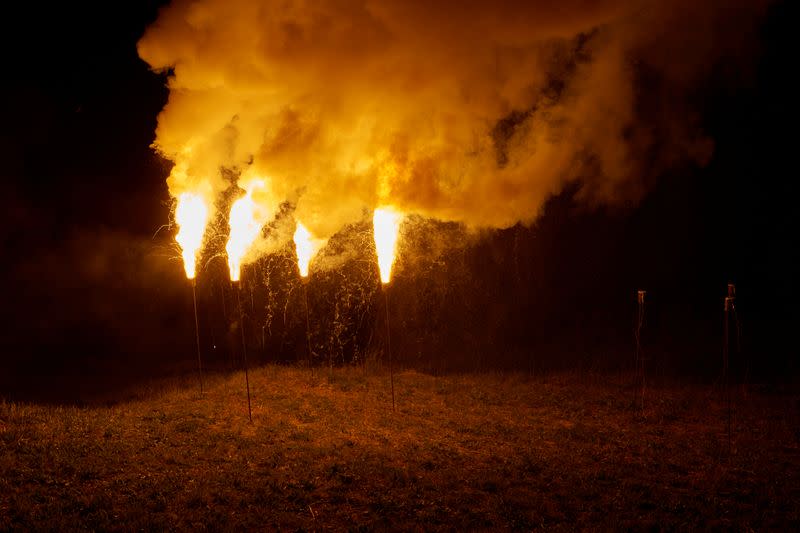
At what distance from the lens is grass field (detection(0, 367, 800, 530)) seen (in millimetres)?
6805

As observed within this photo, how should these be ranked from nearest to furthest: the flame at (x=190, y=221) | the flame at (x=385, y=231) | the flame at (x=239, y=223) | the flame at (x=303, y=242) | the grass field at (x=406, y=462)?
the grass field at (x=406, y=462), the flame at (x=385, y=231), the flame at (x=190, y=221), the flame at (x=239, y=223), the flame at (x=303, y=242)

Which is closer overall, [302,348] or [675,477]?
[675,477]

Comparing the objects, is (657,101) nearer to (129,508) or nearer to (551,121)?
(551,121)

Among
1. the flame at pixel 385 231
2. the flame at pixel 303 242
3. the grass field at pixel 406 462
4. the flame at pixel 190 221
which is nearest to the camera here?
the grass field at pixel 406 462

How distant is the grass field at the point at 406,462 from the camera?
680 cm

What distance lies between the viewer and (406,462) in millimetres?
8500

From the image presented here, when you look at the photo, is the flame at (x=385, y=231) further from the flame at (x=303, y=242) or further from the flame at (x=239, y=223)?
the flame at (x=239, y=223)

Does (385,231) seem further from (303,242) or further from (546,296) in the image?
(546,296)

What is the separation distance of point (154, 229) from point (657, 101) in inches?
797

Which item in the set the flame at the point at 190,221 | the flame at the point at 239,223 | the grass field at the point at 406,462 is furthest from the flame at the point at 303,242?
the grass field at the point at 406,462

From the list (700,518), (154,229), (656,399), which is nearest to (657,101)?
(656,399)

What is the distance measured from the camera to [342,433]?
32.7 feet

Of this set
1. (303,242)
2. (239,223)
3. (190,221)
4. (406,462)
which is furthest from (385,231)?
(406,462)

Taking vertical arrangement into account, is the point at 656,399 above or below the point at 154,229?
below
